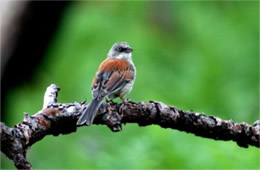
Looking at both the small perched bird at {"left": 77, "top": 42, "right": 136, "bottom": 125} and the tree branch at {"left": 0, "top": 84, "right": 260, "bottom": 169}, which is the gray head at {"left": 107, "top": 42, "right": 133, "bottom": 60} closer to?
the small perched bird at {"left": 77, "top": 42, "right": 136, "bottom": 125}

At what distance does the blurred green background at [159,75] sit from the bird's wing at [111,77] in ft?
1.88

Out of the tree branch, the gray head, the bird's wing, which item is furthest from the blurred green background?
the tree branch

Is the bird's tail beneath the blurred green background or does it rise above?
beneath

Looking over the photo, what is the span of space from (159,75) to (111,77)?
336cm

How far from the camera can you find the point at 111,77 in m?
6.85

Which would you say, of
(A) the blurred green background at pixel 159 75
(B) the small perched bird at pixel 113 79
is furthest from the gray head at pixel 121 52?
(A) the blurred green background at pixel 159 75

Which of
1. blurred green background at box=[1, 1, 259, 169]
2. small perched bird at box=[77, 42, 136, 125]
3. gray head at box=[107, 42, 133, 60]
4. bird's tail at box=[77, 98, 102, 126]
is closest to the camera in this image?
bird's tail at box=[77, 98, 102, 126]

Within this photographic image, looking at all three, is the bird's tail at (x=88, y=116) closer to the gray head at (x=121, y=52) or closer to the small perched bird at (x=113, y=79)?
the small perched bird at (x=113, y=79)

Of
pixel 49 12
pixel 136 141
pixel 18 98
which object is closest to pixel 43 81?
pixel 18 98

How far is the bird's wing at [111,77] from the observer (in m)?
6.57

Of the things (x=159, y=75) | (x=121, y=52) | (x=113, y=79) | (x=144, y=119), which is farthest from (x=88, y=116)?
(x=159, y=75)

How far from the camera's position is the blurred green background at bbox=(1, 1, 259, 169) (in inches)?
283

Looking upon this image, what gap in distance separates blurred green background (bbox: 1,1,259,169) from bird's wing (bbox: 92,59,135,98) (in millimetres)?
574

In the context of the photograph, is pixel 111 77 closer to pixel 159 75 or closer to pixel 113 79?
pixel 113 79
